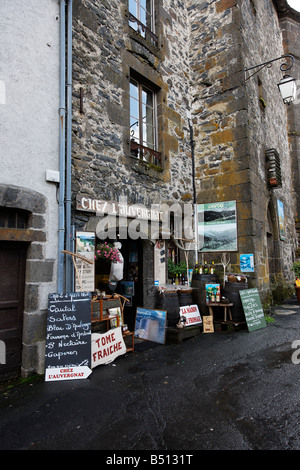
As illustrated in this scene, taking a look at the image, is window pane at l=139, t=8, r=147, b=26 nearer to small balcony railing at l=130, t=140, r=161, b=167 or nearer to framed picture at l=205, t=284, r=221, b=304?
small balcony railing at l=130, t=140, r=161, b=167

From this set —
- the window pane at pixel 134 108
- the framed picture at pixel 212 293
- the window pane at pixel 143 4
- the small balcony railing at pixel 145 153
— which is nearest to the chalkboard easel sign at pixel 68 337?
the framed picture at pixel 212 293

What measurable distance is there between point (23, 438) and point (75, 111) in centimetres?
414

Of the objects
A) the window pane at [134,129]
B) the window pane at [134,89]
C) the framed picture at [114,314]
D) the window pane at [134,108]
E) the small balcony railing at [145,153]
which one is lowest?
the framed picture at [114,314]

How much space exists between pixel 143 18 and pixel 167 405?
24.2 feet

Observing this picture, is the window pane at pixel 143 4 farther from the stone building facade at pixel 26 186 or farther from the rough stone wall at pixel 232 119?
the stone building facade at pixel 26 186

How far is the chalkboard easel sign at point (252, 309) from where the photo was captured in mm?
5492

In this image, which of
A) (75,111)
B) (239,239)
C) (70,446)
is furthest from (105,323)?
(239,239)

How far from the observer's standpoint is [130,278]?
230 inches

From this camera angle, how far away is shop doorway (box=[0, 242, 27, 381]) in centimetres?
350

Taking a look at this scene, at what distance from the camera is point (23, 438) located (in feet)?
7.55

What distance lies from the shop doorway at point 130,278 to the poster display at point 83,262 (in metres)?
1.12

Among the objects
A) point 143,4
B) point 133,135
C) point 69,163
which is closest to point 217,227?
point 133,135

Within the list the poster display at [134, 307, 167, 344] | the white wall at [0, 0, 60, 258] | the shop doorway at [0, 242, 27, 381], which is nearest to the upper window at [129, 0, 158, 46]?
the white wall at [0, 0, 60, 258]

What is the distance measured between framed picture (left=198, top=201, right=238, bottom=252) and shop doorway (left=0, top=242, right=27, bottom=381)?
4419 millimetres
